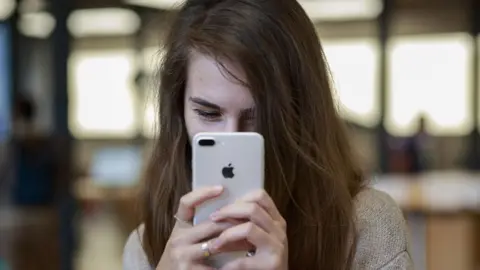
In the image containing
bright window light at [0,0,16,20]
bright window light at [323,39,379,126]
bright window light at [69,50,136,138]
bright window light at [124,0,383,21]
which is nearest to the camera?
bright window light at [0,0,16,20]

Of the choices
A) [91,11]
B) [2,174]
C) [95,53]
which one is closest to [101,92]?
[95,53]

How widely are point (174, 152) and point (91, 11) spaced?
160 inches

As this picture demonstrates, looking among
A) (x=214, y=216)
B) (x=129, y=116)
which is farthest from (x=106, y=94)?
(x=214, y=216)

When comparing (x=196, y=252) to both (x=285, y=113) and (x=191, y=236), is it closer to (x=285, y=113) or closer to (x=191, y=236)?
(x=191, y=236)

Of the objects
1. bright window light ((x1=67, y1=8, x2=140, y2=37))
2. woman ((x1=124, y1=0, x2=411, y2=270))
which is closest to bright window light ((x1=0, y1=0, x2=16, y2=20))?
bright window light ((x1=67, y1=8, x2=140, y2=37))

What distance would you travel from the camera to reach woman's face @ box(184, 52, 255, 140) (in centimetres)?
106

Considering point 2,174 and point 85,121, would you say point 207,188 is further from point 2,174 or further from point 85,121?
point 85,121

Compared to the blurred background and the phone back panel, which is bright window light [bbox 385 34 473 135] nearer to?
the blurred background

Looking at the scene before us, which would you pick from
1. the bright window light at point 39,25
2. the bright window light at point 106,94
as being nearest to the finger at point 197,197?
the bright window light at point 39,25

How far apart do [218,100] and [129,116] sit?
4.85m

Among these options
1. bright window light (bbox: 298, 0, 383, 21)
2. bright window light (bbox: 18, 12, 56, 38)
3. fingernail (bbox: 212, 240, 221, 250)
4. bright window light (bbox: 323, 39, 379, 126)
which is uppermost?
bright window light (bbox: 298, 0, 383, 21)

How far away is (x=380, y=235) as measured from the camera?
115 centimetres

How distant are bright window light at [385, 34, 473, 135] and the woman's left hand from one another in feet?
17.3

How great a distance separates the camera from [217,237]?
3.22 feet
